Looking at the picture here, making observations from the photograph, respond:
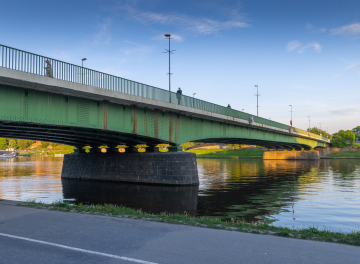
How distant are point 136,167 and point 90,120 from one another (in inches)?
412

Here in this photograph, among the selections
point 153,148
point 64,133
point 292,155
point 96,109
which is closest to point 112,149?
point 153,148

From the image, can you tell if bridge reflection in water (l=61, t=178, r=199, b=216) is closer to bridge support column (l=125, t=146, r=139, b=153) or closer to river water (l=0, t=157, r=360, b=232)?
river water (l=0, t=157, r=360, b=232)

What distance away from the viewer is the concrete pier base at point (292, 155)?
291 feet

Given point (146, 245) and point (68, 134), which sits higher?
point (68, 134)

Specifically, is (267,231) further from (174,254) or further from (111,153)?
(111,153)

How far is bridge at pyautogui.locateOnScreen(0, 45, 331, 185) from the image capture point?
693 inches

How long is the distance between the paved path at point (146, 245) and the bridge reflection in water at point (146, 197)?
305 inches

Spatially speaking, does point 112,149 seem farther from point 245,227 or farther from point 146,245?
point 146,245

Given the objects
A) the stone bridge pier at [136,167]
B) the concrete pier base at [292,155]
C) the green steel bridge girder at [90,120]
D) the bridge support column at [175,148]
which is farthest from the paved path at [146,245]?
the concrete pier base at [292,155]

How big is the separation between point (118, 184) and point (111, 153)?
392 centimetres

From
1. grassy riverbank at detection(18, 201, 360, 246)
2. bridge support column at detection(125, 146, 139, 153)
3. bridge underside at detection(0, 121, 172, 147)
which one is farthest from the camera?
bridge support column at detection(125, 146, 139, 153)

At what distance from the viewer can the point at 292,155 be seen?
90688mm

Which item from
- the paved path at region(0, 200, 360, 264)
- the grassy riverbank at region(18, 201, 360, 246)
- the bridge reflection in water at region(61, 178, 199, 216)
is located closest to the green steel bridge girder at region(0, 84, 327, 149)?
the bridge reflection in water at region(61, 178, 199, 216)

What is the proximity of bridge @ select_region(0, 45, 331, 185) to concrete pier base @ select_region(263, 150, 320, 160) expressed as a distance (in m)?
56.6
